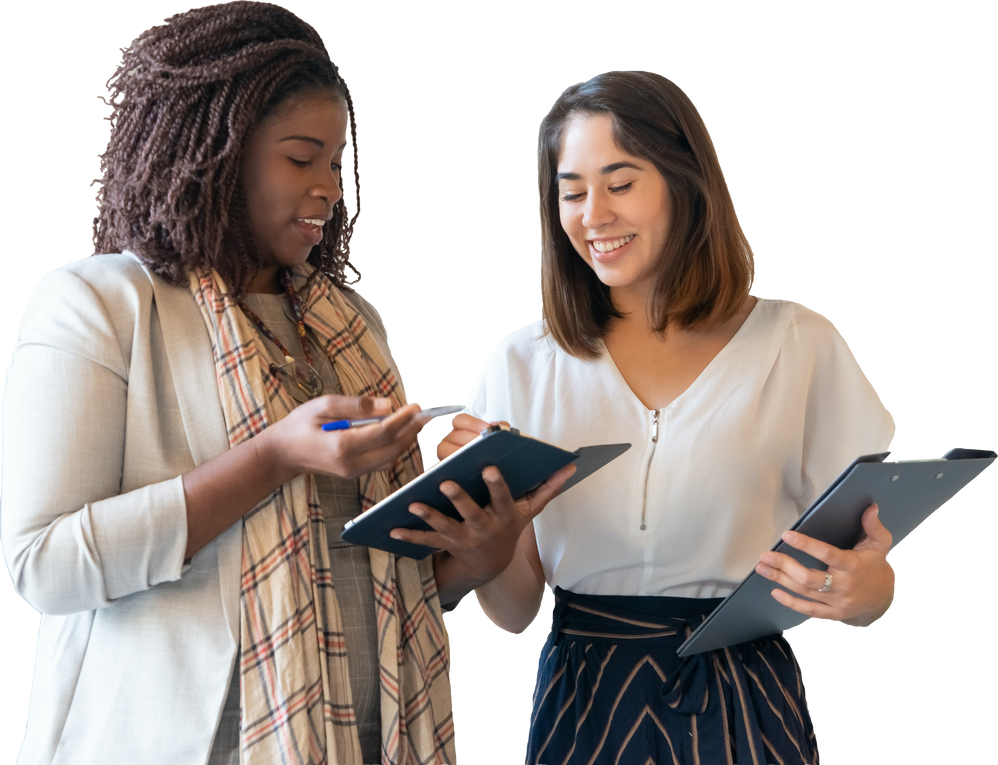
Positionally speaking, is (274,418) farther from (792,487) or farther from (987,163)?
(987,163)

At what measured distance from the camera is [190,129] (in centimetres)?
127

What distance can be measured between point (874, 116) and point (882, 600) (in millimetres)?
1775

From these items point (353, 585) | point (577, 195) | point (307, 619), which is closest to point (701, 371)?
point (577, 195)

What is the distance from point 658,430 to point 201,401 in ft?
2.60

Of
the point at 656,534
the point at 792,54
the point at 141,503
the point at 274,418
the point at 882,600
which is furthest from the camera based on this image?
the point at 792,54

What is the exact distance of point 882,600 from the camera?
1.49 metres

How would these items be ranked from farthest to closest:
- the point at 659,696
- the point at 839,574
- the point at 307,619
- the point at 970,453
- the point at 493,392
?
the point at 493,392 → the point at 659,696 → the point at 839,574 → the point at 970,453 → the point at 307,619

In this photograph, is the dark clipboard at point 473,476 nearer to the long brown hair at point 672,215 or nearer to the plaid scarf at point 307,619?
the plaid scarf at point 307,619

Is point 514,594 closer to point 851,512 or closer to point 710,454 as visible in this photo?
point 710,454

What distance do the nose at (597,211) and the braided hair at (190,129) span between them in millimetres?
567

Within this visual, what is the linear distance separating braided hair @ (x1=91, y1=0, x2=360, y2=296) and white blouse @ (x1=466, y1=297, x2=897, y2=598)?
0.70 meters

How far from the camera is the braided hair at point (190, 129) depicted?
127 cm

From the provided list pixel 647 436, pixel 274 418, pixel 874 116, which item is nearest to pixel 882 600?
pixel 647 436

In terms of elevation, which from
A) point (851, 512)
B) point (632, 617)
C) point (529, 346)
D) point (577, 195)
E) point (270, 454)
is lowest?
point (632, 617)
